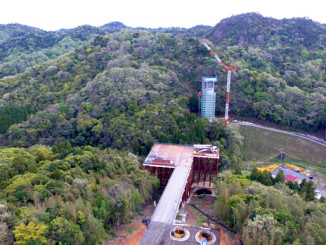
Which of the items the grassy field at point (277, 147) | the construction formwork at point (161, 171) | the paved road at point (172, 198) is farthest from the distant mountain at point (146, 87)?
the paved road at point (172, 198)

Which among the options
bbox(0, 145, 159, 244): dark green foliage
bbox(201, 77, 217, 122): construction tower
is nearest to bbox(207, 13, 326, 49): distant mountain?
bbox(201, 77, 217, 122): construction tower

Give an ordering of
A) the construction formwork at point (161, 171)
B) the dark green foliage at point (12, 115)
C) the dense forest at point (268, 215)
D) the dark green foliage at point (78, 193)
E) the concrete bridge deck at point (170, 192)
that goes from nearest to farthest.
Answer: the dark green foliage at point (78, 193) < the dense forest at point (268, 215) < the concrete bridge deck at point (170, 192) < the construction formwork at point (161, 171) < the dark green foliage at point (12, 115)

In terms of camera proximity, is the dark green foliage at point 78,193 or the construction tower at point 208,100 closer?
the dark green foliage at point 78,193

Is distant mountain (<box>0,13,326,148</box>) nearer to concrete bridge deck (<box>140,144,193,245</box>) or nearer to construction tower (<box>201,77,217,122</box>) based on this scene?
construction tower (<box>201,77,217,122</box>)

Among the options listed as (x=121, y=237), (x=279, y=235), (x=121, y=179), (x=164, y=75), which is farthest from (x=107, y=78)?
(x=279, y=235)

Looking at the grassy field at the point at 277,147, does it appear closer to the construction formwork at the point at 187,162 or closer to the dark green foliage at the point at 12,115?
the construction formwork at the point at 187,162
